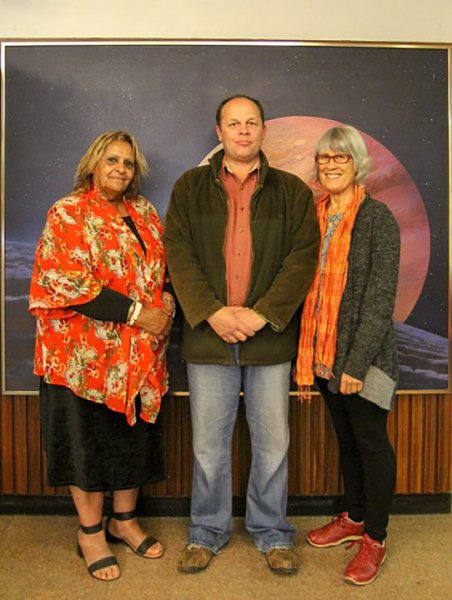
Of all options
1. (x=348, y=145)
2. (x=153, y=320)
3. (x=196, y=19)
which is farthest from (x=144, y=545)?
(x=196, y=19)

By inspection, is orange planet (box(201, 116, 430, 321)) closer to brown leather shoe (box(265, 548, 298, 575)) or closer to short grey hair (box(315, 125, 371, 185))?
short grey hair (box(315, 125, 371, 185))

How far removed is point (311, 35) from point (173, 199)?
103cm

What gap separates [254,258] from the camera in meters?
2.22

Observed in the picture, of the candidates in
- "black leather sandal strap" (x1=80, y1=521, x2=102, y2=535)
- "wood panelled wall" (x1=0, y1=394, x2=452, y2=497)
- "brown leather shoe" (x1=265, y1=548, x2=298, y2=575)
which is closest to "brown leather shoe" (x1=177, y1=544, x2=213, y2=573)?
"brown leather shoe" (x1=265, y1=548, x2=298, y2=575)

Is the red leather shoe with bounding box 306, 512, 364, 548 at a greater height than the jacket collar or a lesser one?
lesser

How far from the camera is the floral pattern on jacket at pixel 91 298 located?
2168 millimetres

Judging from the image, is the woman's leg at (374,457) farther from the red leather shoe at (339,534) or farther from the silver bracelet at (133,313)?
the silver bracelet at (133,313)

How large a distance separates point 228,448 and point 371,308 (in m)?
0.80

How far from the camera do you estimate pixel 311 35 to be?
265 centimetres

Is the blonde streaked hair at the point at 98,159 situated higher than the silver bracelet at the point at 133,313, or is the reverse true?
the blonde streaked hair at the point at 98,159

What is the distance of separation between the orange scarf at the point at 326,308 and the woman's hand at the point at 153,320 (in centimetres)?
52

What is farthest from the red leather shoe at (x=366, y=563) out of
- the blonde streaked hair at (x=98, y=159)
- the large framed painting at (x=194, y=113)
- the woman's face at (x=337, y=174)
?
the blonde streaked hair at (x=98, y=159)

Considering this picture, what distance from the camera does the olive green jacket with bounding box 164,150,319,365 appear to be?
2.17 meters

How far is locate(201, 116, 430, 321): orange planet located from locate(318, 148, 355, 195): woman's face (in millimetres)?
386
